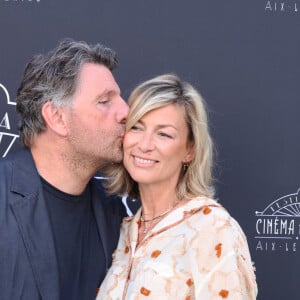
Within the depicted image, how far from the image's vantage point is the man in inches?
77.9

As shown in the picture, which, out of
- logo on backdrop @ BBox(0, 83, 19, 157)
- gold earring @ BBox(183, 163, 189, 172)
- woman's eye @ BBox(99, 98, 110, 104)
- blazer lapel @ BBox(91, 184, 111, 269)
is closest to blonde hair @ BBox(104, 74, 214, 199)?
gold earring @ BBox(183, 163, 189, 172)

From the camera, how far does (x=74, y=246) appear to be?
2.03m

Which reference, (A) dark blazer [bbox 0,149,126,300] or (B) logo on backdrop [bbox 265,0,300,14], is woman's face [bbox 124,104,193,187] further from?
(B) logo on backdrop [bbox 265,0,300,14]

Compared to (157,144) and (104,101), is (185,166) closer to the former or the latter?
(157,144)

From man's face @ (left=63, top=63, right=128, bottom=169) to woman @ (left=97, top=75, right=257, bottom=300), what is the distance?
0.18 ft

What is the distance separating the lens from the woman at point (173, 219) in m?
1.75

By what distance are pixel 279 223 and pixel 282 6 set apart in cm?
83

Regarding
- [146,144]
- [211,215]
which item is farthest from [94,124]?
[211,215]

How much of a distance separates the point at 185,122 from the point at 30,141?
0.53 m

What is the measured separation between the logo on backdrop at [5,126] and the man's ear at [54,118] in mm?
368

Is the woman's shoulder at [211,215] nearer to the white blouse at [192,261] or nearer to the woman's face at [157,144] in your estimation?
the white blouse at [192,261]

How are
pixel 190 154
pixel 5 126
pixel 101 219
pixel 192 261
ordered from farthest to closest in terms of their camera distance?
1. pixel 5 126
2. pixel 101 219
3. pixel 190 154
4. pixel 192 261

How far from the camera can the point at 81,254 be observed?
2045mm

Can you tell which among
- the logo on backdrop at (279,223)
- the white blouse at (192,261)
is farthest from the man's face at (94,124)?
the logo on backdrop at (279,223)
